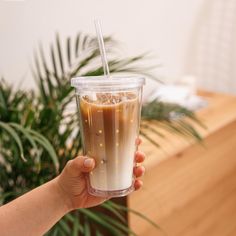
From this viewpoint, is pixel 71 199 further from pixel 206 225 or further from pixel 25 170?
pixel 206 225

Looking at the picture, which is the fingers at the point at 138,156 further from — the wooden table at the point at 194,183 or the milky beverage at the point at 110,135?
the wooden table at the point at 194,183

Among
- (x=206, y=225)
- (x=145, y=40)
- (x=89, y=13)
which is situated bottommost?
(x=206, y=225)

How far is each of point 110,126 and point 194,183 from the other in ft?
4.03

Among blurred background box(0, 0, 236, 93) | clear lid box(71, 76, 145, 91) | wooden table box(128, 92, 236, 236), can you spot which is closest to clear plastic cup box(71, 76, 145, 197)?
clear lid box(71, 76, 145, 91)

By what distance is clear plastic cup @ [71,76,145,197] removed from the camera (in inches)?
25.1

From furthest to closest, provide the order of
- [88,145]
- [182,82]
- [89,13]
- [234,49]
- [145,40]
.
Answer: [234,49]
[182,82]
[145,40]
[89,13]
[88,145]

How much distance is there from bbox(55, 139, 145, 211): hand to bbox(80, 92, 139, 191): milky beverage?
0.02 m

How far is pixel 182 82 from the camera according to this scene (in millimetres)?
2344

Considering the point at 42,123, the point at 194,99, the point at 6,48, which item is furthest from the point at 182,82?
the point at 42,123

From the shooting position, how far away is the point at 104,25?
1.91 m

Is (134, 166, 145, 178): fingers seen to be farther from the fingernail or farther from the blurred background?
the blurred background

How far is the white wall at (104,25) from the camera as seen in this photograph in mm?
1506

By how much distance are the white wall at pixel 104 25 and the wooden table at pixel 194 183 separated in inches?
19.4

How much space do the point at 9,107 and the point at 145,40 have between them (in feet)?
4.02
